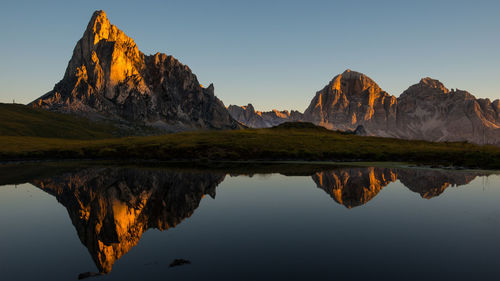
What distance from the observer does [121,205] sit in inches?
1151

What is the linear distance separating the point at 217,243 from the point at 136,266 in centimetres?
500

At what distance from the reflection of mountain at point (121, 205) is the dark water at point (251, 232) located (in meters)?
0.12

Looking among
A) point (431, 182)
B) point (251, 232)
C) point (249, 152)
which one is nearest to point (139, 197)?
point (251, 232)

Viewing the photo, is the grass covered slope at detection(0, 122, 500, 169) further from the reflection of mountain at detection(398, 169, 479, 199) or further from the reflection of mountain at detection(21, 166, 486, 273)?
the reflection of mountain at detection(21, 166, 486, 273)

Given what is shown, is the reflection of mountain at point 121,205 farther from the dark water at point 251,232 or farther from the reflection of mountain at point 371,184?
the reflection of mountain at point 371,184

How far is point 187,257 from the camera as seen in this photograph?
16.9m

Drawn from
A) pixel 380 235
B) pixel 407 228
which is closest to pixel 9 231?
pixel 380 235

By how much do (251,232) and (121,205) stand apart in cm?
1401

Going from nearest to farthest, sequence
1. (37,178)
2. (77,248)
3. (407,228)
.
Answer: (77,248)
(407,228)
(37,178)

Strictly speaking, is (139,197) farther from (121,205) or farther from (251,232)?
(251,232)

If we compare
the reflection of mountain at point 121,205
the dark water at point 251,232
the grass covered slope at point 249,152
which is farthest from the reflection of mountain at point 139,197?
the grass covered slope at point 249,152

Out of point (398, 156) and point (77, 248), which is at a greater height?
point (398, 156)

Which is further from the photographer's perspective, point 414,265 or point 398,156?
point 398,156

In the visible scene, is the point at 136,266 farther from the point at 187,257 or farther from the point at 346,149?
the point at 346,149
